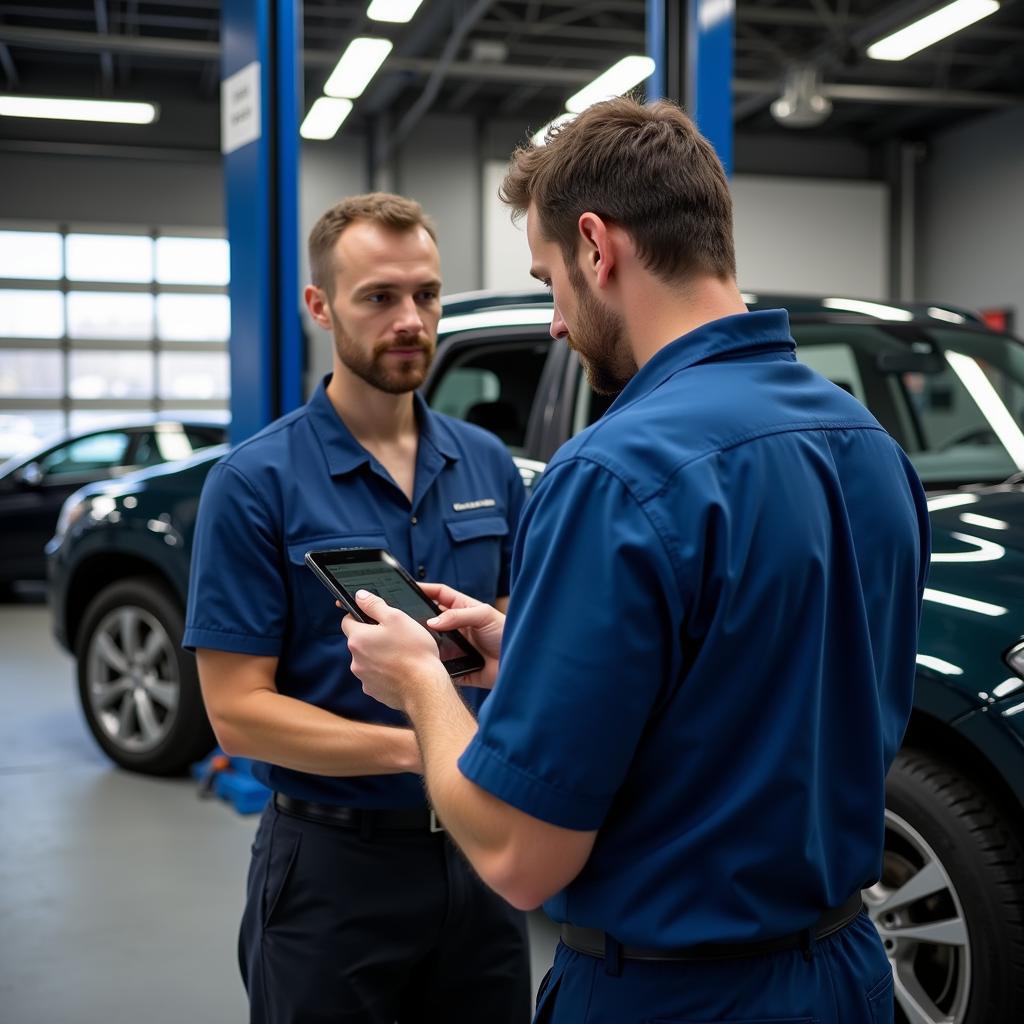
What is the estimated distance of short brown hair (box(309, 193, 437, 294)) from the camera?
225 cm

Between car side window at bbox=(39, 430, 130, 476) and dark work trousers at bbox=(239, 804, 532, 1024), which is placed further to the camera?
car side window at bbox=(39, 430, 130, 476)

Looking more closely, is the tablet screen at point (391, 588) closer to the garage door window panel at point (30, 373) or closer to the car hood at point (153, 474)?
the car hood at point (153, 474)

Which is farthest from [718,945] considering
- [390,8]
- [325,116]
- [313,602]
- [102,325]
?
[102,325]

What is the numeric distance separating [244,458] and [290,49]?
2831 mm

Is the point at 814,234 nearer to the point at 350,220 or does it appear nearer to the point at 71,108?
the point at 71,108

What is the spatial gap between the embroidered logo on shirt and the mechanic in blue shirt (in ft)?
2.86

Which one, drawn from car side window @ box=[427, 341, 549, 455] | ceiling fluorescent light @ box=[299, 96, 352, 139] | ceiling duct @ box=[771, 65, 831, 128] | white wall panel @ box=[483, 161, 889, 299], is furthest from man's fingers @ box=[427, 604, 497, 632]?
white wall panel @ box=[483, 161, 889, 299]

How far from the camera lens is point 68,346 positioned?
1614 cm

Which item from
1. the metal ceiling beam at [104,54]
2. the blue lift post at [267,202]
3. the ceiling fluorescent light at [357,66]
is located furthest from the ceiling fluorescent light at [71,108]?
the blue lift post at [267,202]

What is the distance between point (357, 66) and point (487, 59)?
9.78ft

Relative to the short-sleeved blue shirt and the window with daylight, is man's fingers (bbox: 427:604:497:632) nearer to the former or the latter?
the short-sleeved blue shirt

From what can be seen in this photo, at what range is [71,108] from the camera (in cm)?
1345

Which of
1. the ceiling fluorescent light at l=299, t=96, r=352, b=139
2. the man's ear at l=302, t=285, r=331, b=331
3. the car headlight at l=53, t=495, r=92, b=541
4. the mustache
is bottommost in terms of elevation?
the car headlight at l=53, t=495, r=92, b=541

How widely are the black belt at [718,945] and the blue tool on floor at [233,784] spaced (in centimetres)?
357
